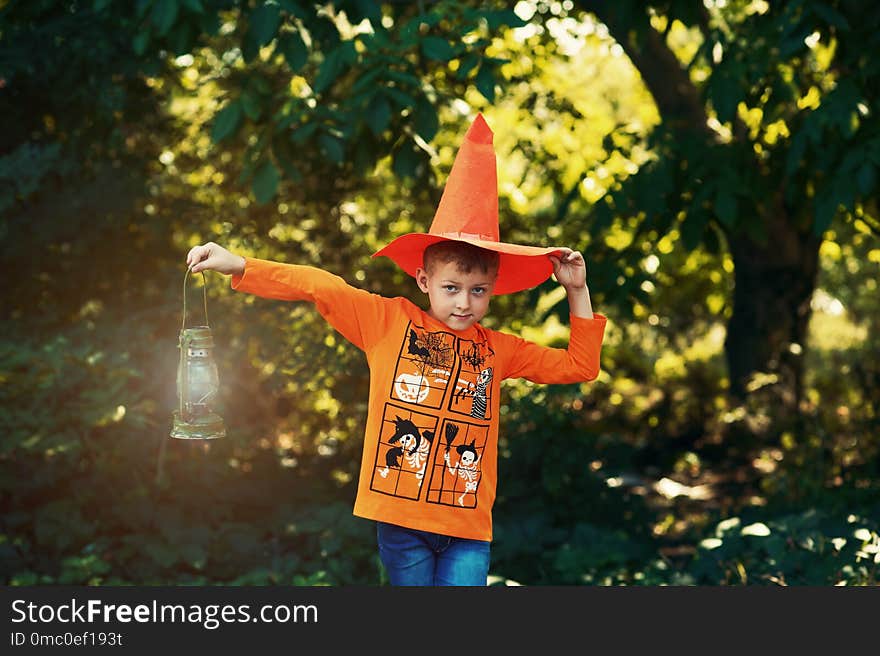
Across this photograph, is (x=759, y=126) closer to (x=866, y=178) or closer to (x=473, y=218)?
(x=866, y=178)

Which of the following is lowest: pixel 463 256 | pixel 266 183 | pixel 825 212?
pixel 463 256

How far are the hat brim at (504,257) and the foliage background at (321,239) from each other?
4.13 feet

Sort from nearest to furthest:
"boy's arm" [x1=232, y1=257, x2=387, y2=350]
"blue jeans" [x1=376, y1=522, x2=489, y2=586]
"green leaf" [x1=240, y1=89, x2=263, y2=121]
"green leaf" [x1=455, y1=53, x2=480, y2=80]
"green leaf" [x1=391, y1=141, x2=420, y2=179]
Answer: "boy's arm" [x1=232, y1=257, x2=387, y2=350] → "blue jeans" [x1=376, y1=522, x2=489, y2=586] → "green leaf" [x1=455, y1=53, x2=480, y2=80] → "green leaf" [x1=240, y1=89, x2=263, y2=121] → "green leaf" [x1=391, y1=141, x2=420, y2=179]

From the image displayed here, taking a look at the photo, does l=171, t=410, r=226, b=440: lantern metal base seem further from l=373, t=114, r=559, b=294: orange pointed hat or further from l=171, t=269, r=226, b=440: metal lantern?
l=373, t=114, r=559, b=294: orange pointed hat

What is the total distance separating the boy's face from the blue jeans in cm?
59

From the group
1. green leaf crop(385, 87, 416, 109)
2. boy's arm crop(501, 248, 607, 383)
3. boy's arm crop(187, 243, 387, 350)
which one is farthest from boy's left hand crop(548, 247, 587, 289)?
green leaf crop(385, 87, 416, 109)

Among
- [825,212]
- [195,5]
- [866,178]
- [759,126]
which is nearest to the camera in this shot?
[195,5]

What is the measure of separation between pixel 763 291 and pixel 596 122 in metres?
1.89

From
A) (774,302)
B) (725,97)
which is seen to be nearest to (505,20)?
(725,97)

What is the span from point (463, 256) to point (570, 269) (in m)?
0.36

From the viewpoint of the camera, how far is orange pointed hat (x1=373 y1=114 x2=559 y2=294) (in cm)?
280

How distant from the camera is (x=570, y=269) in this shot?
296 cm

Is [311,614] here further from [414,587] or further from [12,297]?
[12,297]

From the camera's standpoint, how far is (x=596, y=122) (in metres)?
7.94
